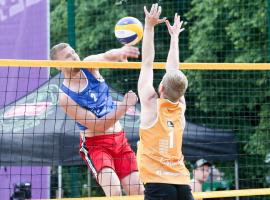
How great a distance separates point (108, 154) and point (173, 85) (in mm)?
1641

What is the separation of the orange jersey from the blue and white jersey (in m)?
1.36

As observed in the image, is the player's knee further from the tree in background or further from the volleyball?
the tree in background

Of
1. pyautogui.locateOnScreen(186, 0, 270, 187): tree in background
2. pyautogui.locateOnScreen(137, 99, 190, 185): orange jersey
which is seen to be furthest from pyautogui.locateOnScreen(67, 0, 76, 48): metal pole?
pyautogui.locateOnScreen(137, 99, 190, 185): orange jersey

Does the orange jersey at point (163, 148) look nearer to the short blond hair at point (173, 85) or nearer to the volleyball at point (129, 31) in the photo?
the short blond hair at point (173, 85)

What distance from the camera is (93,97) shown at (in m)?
7.61

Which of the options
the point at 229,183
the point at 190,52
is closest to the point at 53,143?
the point at 229,183


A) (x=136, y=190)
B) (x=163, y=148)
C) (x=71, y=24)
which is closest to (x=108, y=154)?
(x=136, y=190)

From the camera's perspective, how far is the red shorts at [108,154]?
24.4ft

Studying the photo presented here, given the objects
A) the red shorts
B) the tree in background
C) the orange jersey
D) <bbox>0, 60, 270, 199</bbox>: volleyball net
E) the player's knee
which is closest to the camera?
the orange jersey

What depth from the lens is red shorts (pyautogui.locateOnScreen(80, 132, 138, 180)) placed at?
293 inches

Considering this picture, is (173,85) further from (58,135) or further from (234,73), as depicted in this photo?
(234,73)

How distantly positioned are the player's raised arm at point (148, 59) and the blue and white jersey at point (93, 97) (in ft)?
4.37

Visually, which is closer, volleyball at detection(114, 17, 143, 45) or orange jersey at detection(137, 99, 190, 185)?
orange jersey at detection(137, 99, 190, 185)

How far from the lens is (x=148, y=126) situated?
622 centimetres
